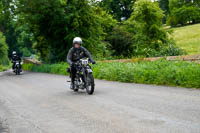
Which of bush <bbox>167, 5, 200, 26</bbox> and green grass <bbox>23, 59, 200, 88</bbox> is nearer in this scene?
green grass <bbox>23, 59, 200, 88</bbox>

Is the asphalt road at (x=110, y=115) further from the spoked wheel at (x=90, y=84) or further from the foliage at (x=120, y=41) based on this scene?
the foliage at (x=120, y=41)

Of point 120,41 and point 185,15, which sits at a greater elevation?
point 185,15

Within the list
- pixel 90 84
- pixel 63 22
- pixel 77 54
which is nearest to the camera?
pixel 90 84

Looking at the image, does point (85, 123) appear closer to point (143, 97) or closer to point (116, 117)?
point (116, 117)

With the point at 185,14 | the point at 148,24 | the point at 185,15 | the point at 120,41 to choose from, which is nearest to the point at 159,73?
the point at 148,24

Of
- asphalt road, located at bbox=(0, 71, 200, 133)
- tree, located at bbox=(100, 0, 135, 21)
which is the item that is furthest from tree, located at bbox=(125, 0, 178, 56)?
tree, located at bbox=(100, 0, 135, 21)

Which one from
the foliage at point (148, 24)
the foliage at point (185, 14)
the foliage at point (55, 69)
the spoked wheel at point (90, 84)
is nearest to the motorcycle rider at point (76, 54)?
the spoked wheel at point (90, 84)

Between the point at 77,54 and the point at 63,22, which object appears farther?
the point at 63,22

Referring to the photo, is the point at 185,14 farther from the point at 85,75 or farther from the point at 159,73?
the point at 85,75

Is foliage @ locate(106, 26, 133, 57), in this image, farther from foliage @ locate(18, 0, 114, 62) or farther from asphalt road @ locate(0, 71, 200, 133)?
asphalt road @ locate(0, 71, 200, 133)

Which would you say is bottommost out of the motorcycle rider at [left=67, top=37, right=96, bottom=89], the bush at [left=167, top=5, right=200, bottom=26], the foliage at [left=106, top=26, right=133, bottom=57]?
the motorcycle rider at [left=67, top=37, right=96, bottom=89]

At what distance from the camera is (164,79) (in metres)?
Result: 11.1

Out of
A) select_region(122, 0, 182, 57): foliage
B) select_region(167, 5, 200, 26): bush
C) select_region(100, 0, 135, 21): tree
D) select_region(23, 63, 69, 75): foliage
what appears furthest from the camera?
select_region(167, 5, 200, 26): bush

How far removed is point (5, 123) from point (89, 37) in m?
21.5
